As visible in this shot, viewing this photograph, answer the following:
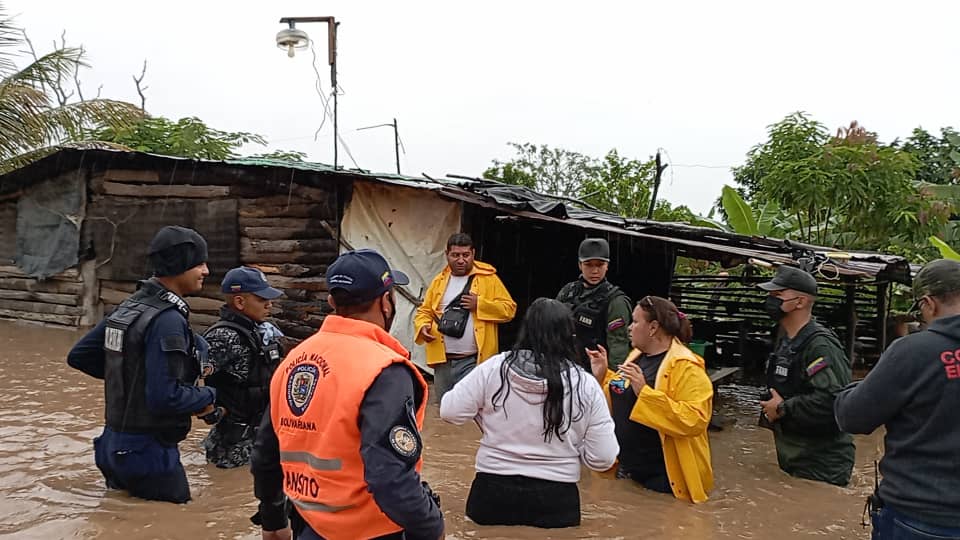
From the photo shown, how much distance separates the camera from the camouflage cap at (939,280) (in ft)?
9.51

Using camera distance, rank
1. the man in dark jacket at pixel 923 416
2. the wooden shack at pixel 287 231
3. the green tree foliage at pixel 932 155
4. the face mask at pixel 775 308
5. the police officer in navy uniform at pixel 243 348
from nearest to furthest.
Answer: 1. the man in dark jacket at pixel 923 416
2. the police officer in navy uniform at pixel 243 348
3. the face mask at pixel 775 308
4. the wooden shack at pixel 287 231
5. the green tree foliage at pixel 932 155

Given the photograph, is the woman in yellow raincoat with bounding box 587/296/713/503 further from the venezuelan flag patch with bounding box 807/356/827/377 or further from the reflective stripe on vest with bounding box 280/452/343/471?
the reflective stripe on vest with bounding box 280/452/343/471

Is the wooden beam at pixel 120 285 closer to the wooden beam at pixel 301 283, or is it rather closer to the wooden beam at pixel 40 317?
the wooden beam at pixel 40 317

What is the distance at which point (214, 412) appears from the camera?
424cm

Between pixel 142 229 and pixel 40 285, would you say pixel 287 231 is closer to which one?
pixel 142 229

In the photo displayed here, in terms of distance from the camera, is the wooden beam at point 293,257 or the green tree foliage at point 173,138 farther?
the green tree foliage at point 173,138

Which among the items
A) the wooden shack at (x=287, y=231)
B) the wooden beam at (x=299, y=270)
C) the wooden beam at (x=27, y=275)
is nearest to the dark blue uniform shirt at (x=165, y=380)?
the wooden shack at (x=287, y=231)

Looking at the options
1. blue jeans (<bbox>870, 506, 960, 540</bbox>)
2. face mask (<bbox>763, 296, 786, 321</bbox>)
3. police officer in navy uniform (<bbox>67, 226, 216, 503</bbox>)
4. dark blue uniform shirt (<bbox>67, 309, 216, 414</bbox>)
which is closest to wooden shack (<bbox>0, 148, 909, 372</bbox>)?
face mask (<bbox>763, 296, 786, 321</bbox>)

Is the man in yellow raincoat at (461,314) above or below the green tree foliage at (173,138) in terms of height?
below

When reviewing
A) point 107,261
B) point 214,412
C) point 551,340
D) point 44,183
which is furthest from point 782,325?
point 44,183

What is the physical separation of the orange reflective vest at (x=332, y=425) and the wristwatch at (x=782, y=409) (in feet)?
11.0

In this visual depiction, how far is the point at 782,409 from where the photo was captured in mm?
4848

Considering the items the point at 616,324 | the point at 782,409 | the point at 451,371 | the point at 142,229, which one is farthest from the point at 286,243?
the point at 782,409

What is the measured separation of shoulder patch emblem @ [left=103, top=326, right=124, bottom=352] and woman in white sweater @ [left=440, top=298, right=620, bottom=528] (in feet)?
5.49
